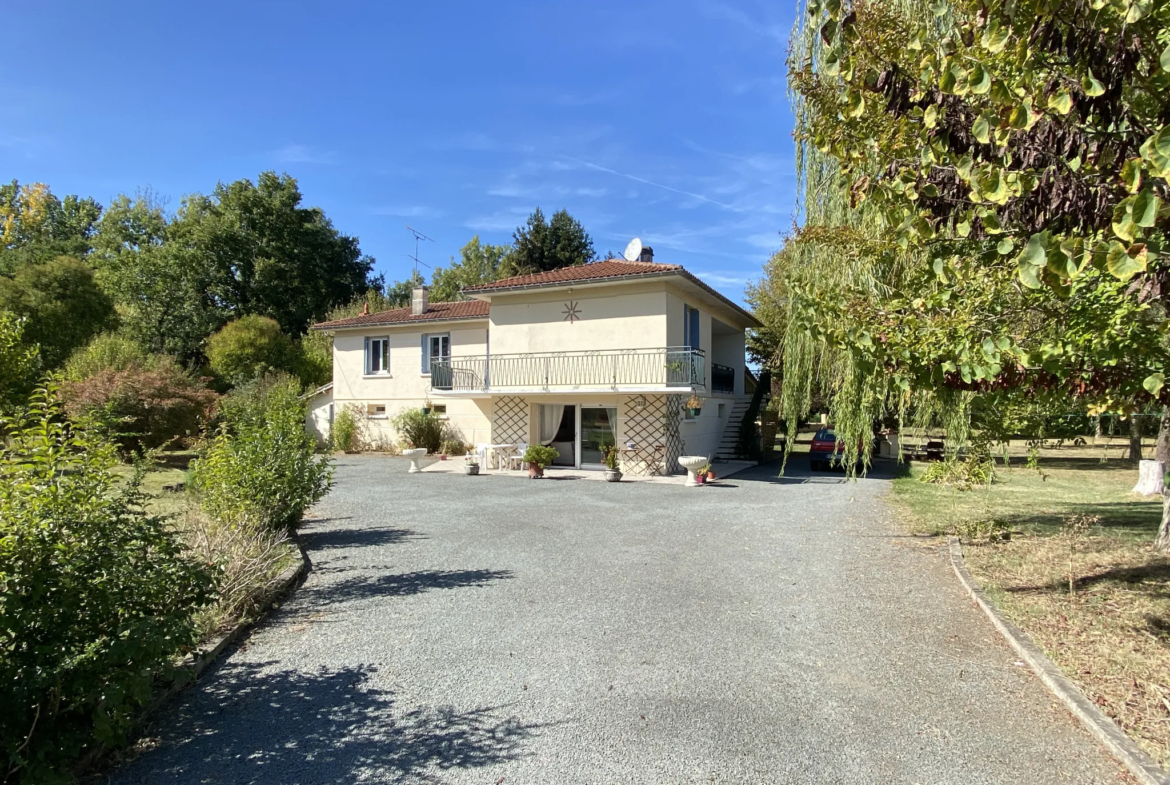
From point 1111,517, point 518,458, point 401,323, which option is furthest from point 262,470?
point 401,323

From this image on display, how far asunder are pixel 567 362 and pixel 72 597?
15.9m

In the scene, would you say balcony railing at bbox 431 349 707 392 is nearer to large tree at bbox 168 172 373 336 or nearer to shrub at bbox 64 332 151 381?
shrub at bbox 64 332 151 381

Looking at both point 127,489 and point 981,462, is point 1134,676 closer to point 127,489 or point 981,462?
point 981,462

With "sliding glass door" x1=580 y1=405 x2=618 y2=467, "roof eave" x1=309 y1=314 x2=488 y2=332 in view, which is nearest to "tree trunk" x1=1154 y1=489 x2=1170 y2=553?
"sliding glass door" x1=580 y1=405 x2=618 y2=467

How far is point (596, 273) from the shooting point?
1859cm

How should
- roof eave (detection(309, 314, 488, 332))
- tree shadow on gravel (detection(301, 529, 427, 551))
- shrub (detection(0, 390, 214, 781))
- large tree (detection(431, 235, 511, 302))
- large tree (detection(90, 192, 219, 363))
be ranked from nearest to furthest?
1. shrub (detection(0, 390, 214, 781))
2. tree shadow on gravel (detection(301, 529, 427, 551))
3. roof eave (detection(309, 314, 488, 332))
4. large tree (detection(90, 192, 219, 363))
5. large tree (detection(431, 235, 511, 302))

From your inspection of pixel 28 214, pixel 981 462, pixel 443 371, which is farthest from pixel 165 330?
pixel 981 462

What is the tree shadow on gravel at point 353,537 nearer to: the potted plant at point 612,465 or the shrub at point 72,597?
the shrub at point 72,597

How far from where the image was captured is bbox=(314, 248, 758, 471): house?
17.7 m

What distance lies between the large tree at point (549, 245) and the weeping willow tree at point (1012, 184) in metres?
30.4

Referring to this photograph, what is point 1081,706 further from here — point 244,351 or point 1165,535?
point 244,351

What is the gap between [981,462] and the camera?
8289mm

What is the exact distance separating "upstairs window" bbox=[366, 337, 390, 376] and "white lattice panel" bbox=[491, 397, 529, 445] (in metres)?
Result: 5.65

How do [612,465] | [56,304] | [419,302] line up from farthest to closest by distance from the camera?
1. [56,304]
2. [419,302]
3. [612,465]
